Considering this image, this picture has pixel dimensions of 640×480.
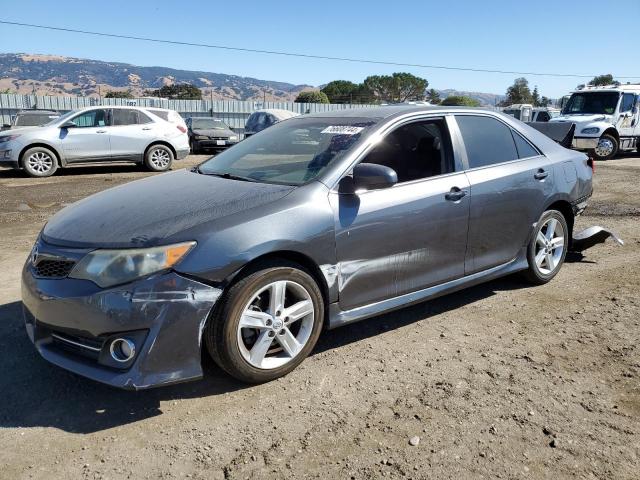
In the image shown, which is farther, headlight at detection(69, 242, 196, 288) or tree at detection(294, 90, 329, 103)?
tree at detection(294, 90, 329, 103)

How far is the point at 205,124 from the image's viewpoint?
20.5 metres

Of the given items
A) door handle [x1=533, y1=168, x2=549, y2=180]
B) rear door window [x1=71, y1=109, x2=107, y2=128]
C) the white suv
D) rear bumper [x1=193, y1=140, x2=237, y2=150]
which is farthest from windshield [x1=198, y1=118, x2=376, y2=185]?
rear bumper [x1=193, y1=140, x2=237, y2=150]

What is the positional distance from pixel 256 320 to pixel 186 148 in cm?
1223

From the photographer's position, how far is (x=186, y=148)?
14.4 metres

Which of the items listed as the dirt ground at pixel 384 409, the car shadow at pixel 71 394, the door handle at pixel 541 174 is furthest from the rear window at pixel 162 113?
the door handle at pixel 541 174

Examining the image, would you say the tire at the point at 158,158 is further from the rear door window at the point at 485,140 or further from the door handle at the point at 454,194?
the door handle at the point at 454,194

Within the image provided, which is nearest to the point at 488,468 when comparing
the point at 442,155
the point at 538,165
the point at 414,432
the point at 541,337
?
the point at 414,432

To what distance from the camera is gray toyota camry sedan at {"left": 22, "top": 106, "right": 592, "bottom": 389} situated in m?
2.72

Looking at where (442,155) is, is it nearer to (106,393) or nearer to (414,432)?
(414,432)

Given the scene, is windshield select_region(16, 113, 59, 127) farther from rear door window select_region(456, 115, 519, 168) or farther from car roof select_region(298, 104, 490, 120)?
rear door window select_region(456, 115, 519, 168)

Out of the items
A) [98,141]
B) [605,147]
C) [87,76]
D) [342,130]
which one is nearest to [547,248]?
[342,130]

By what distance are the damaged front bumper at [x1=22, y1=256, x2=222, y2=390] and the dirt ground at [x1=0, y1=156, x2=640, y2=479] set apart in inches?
10.4

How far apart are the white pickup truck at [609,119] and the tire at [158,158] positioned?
484 inches

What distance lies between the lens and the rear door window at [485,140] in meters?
4.13
